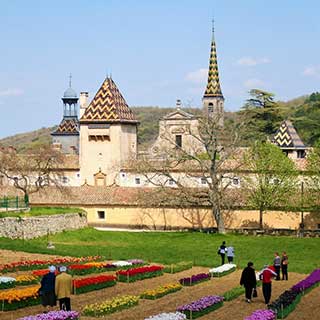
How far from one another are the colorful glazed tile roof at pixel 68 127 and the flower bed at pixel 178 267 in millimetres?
49171

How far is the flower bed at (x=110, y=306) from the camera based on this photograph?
20.6 metres

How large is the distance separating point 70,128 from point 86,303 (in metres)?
58.8

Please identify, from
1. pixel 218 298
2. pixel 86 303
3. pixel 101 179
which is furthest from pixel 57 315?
pixel 101 179

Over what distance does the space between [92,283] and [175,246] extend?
17.0 metres

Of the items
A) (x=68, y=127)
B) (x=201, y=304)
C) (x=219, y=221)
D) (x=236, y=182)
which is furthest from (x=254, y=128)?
(x=201, y=304)

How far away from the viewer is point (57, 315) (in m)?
18.8

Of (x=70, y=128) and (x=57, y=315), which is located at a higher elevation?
(x=70, y=128)

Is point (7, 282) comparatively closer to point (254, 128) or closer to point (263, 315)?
point (263, 315)

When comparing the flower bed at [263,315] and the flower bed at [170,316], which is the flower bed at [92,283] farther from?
the flower bed at [263,315]

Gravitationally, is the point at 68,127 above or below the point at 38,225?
above

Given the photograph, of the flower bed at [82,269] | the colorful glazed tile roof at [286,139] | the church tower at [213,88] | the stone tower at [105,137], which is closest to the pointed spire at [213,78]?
the church tower at [213,88]

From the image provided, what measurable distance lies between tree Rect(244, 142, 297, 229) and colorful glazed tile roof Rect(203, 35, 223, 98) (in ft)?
105

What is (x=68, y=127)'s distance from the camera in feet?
265

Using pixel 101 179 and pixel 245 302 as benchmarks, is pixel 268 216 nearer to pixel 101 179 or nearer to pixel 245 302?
pixel 101 179
